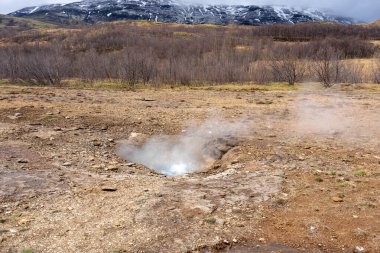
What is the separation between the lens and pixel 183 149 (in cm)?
847

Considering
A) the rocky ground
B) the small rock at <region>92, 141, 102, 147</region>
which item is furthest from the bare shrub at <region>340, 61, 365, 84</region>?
the small rock at <region>92, 141, 102, 147</region>

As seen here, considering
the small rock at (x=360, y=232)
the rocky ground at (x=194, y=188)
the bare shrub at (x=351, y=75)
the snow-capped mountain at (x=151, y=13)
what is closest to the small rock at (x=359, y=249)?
the rocky ground at (x=194, y=188)

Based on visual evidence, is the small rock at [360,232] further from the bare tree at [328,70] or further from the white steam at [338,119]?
the bare tree at [328,70]

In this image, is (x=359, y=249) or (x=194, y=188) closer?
(x=359, y=249)

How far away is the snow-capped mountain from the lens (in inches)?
6496

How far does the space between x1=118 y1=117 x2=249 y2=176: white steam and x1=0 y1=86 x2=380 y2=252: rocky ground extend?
11.4 inches

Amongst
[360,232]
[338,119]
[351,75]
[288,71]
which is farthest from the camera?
[351,75]

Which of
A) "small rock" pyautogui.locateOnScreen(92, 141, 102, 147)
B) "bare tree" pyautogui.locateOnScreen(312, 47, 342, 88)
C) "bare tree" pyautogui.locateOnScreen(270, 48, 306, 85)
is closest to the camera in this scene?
"small rock" pyautogui.locateOnScreen(92, 141, 102, 147)

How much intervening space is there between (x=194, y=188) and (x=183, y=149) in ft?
8.66

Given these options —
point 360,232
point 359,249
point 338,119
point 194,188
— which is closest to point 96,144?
point 194,188

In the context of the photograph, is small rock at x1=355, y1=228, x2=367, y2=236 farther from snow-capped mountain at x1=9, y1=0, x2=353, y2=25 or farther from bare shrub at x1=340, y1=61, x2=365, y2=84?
snow-capped mountain at x1=9, y1=0, x2=353, y2=25

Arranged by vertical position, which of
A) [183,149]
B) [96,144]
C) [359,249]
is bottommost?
[183,149]

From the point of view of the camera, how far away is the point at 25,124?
9.74m

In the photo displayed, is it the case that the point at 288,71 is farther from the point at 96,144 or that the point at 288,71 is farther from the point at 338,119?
the point at 96,144
